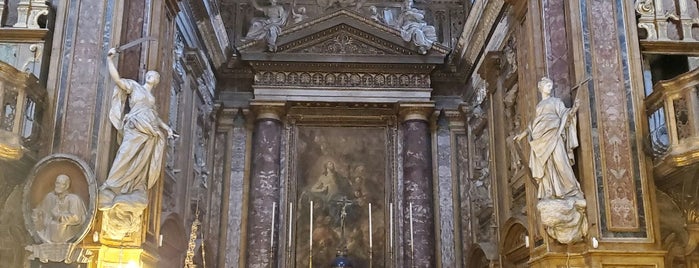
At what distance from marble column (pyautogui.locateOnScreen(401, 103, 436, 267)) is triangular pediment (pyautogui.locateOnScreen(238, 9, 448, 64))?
1.14 meters

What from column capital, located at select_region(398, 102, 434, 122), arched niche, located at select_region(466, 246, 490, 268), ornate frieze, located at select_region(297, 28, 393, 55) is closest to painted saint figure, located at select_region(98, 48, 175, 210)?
arched niche, located at select_region(466, 246, 490, 268)

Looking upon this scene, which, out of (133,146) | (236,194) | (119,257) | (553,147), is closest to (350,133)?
(236,194)

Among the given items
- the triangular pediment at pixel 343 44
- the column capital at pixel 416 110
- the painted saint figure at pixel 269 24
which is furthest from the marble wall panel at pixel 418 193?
the painted saint figure at pixel 269 24

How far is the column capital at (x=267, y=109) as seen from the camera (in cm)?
1525

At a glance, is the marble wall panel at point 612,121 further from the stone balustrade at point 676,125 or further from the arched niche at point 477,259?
the arched niche at point 477,259

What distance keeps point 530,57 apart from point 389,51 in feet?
18.9

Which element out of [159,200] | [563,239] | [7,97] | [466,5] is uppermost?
[466,5]

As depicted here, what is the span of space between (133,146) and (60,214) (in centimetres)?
111

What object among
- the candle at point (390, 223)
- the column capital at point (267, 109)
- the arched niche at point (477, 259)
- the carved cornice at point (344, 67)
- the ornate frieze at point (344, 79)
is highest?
the carved cornice at point (344, 67)

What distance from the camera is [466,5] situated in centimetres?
1589

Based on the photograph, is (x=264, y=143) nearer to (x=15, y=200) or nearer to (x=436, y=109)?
(x=436, y=109)

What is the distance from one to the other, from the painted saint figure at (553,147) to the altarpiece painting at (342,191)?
259 inches

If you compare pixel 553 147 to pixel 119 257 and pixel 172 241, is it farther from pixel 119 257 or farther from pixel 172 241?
pixel 172 241

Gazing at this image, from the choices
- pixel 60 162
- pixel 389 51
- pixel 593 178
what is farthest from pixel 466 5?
pixel 60 162
